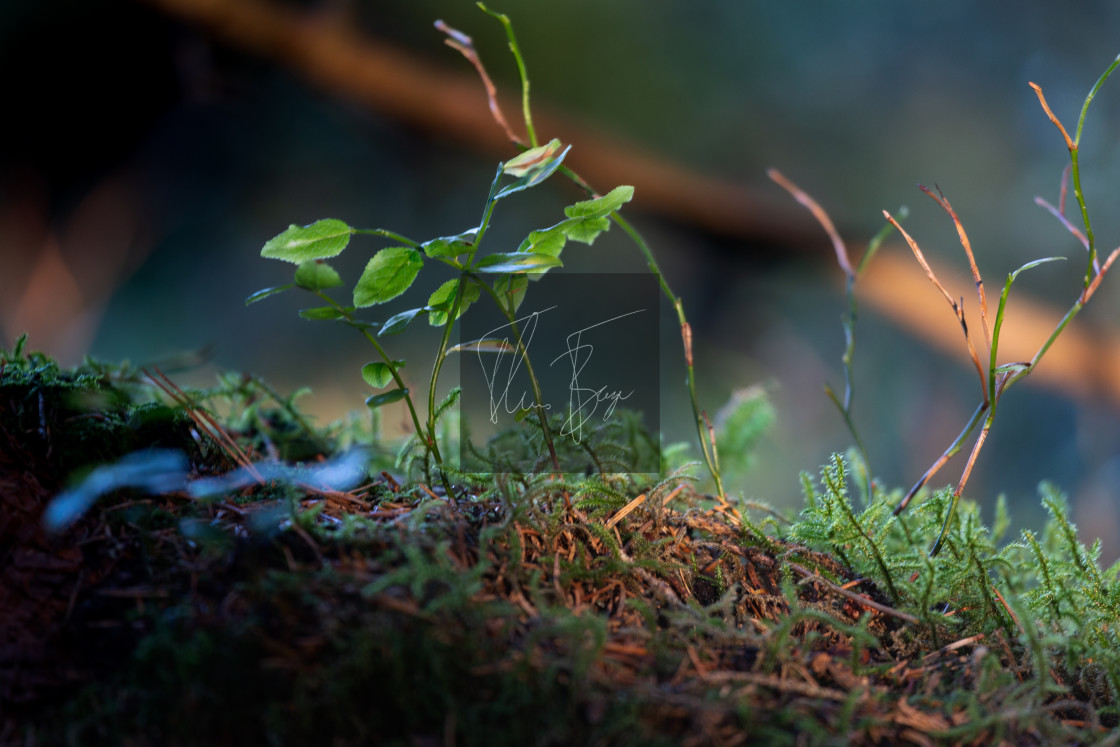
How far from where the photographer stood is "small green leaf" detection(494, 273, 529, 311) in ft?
2.47

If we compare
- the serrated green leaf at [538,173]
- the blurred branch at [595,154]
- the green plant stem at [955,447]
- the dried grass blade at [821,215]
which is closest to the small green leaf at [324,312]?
the serrated green leaf at [538,173]

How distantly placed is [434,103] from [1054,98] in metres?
2.97

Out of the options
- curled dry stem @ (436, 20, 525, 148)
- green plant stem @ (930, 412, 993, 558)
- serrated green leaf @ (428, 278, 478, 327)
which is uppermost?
curled dry stem @ (436, 20, 525, 148)

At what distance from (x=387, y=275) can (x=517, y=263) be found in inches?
6.3

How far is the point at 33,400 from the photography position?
0.72 m

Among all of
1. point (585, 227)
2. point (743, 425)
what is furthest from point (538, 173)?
point (743, 425)

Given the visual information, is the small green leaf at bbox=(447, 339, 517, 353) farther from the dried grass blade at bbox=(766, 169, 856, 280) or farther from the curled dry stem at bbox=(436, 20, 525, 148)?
the dried grass blade at bbox=(766, 169, 856, 280)

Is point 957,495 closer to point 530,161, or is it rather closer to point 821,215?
point 821,215

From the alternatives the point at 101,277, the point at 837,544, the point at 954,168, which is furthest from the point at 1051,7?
the point at 101,277

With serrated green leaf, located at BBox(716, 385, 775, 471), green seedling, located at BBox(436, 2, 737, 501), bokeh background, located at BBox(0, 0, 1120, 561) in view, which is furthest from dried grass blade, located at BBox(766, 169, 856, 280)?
bokeh background, located at BBox(0, 0, 1120, 561)

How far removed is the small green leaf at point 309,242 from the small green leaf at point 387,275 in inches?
1.6

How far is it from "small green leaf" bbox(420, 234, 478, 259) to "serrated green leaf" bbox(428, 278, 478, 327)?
41 millimetres

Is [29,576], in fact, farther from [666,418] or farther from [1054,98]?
[1054,98]

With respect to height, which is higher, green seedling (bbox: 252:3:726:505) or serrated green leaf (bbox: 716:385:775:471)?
green seedling (bbox: 252:3:726:505)
